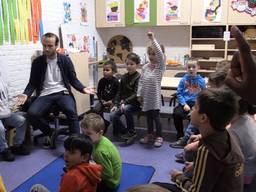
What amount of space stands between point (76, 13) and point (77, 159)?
387 cm

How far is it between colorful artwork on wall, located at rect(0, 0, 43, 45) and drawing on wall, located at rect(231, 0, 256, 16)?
3.15 meters

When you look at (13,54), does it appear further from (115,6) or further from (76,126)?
(115,6)

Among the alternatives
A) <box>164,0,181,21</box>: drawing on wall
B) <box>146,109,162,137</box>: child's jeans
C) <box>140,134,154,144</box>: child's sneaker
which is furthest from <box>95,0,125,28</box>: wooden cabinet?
<box>140,134,154,144</box>: child's sneaker

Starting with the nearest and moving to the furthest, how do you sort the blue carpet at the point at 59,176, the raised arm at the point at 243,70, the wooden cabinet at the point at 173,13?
1. the raised arm at the point at 243,70
2. the blue carpet at the point at 59,176
3. the wooden cabinet at the point at 173,13

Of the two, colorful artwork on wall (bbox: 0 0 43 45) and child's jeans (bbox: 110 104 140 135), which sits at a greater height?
colorful artwork on wall (bbox: 0 0 43 45)

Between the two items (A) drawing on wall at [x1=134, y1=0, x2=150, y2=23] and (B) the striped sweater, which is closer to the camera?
(B) the striped sweater

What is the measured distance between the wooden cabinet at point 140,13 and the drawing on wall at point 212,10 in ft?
3.03

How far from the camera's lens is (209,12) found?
504cm

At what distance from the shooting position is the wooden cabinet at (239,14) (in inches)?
190

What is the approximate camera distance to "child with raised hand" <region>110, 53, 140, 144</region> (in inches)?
141

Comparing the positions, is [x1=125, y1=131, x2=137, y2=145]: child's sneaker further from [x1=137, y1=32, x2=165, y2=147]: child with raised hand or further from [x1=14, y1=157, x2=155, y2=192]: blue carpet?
[x1=14, y1=157, x2=155, y2=192]: blue carpet

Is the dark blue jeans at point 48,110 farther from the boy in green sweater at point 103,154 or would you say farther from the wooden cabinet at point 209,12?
the wooden cabinet at point 209,12

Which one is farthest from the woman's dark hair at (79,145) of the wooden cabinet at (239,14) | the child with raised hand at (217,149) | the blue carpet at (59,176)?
the wooden cabinet at (239,14)

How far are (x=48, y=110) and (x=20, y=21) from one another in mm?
1281
